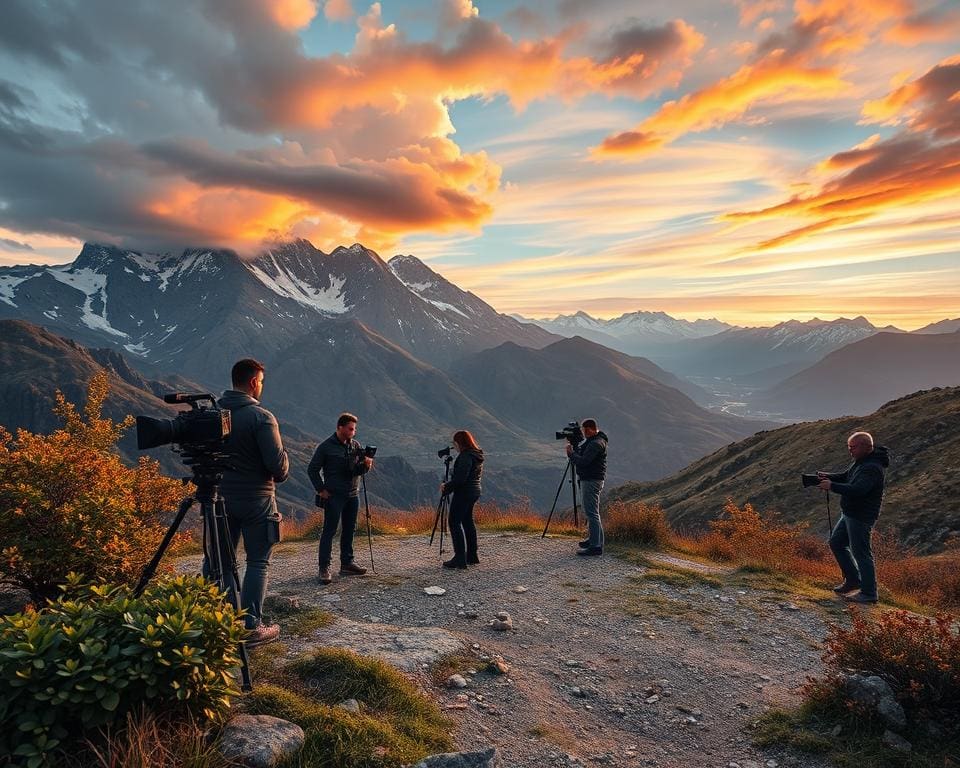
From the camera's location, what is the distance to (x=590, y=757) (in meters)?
5.19

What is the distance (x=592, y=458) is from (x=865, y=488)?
521cm

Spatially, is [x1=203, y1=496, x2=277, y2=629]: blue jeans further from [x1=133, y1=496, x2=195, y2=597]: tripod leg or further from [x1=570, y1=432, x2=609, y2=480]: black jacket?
Result: [x1=570, y1=432, x2=609, y2=480]: black jacket

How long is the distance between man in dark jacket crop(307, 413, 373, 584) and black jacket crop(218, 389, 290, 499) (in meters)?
3.66

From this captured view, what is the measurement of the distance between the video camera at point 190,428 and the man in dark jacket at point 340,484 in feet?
15.5

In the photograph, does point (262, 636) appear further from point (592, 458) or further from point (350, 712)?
point (592, 458)

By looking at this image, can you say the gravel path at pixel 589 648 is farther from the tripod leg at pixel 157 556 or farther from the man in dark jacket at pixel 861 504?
the tripod leg at pixel 157 556

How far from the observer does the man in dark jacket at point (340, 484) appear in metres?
10.2

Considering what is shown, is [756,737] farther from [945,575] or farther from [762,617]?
[945,575]

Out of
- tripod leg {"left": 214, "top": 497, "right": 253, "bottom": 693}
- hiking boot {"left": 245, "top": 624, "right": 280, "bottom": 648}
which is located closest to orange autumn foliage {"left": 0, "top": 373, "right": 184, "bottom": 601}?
tripod leg {"left": 214, "top": 497, "right": 253, "bottom": 693}

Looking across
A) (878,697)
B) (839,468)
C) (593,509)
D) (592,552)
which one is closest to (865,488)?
(878,697)

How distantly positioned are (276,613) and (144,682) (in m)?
4.42

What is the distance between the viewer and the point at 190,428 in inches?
210

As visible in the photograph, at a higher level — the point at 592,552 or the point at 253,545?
the point at 253,545

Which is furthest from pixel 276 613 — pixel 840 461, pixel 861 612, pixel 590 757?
pixel 840 461
